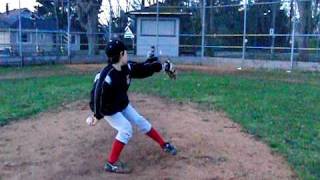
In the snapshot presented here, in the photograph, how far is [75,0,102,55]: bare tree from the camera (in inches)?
1081

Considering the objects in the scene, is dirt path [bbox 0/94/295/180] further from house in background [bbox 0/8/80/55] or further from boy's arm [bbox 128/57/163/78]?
house in background [bbox 0/8/80/55]

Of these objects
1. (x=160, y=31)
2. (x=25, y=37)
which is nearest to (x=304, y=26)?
(x=160, y=31)

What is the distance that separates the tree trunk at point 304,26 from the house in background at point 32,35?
38.4 ft

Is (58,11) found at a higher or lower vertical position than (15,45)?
higher

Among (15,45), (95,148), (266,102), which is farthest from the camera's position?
(15,45)

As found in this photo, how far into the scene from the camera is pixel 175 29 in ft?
93.9

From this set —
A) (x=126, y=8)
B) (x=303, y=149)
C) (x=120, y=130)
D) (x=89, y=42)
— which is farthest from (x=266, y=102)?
(x=126, y=8)

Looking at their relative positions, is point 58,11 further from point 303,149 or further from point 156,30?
point 303,149

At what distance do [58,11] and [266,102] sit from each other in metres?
19.8

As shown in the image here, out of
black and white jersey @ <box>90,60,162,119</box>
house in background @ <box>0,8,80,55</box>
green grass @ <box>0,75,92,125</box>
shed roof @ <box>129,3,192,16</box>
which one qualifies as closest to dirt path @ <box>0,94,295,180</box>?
black and white jersey @ <box>90,60,162,119</box>

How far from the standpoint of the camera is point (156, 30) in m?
28.8

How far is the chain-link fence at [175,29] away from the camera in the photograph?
73.8 feet

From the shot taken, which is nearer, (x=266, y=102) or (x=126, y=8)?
(x=266, y=102)

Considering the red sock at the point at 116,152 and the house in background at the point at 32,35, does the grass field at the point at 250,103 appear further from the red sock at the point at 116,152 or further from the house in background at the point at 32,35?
the house in background at the point at 32,35
